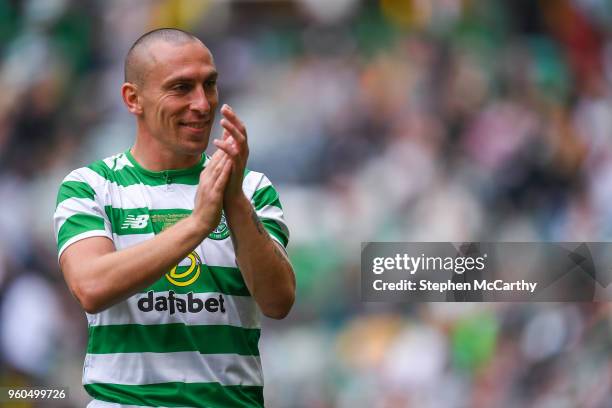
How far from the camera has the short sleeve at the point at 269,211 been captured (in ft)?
10.1

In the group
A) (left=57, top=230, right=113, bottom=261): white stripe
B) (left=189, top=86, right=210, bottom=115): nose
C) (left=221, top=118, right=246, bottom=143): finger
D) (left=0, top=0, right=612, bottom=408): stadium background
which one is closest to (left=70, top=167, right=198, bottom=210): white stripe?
(left=57, top=230, right=113, bottom=261): white stripe

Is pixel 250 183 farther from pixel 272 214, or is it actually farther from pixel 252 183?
pixel 272 214

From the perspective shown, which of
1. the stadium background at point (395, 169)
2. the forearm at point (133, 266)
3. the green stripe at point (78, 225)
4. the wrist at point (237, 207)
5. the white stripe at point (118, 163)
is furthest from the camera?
the stadium background at point (395, 169)

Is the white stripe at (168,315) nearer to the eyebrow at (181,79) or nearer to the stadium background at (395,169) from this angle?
the eyebrow at (181,79)

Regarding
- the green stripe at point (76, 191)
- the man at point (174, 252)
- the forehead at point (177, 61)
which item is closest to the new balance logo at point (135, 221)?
the man at point (174, 252)

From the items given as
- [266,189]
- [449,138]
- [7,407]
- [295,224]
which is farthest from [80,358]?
[266,189]

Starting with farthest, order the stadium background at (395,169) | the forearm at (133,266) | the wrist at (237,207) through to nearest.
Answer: the stadium background at (395,169) → the wrist at (237,207) → the forearm at (133,266)

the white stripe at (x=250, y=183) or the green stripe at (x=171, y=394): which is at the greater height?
the white stripe at (x=250, y=183)

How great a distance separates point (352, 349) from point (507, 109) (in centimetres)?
132

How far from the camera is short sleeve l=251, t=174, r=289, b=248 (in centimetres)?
307

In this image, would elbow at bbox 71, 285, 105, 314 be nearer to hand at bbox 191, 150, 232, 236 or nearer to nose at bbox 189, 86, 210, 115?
hand at bbox 191, 150, 232, 236

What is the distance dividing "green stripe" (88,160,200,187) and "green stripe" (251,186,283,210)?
176 mm

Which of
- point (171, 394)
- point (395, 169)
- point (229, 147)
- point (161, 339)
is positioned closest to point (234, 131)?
point (229, 147)

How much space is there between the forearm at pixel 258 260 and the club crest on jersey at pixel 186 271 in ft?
0.47
